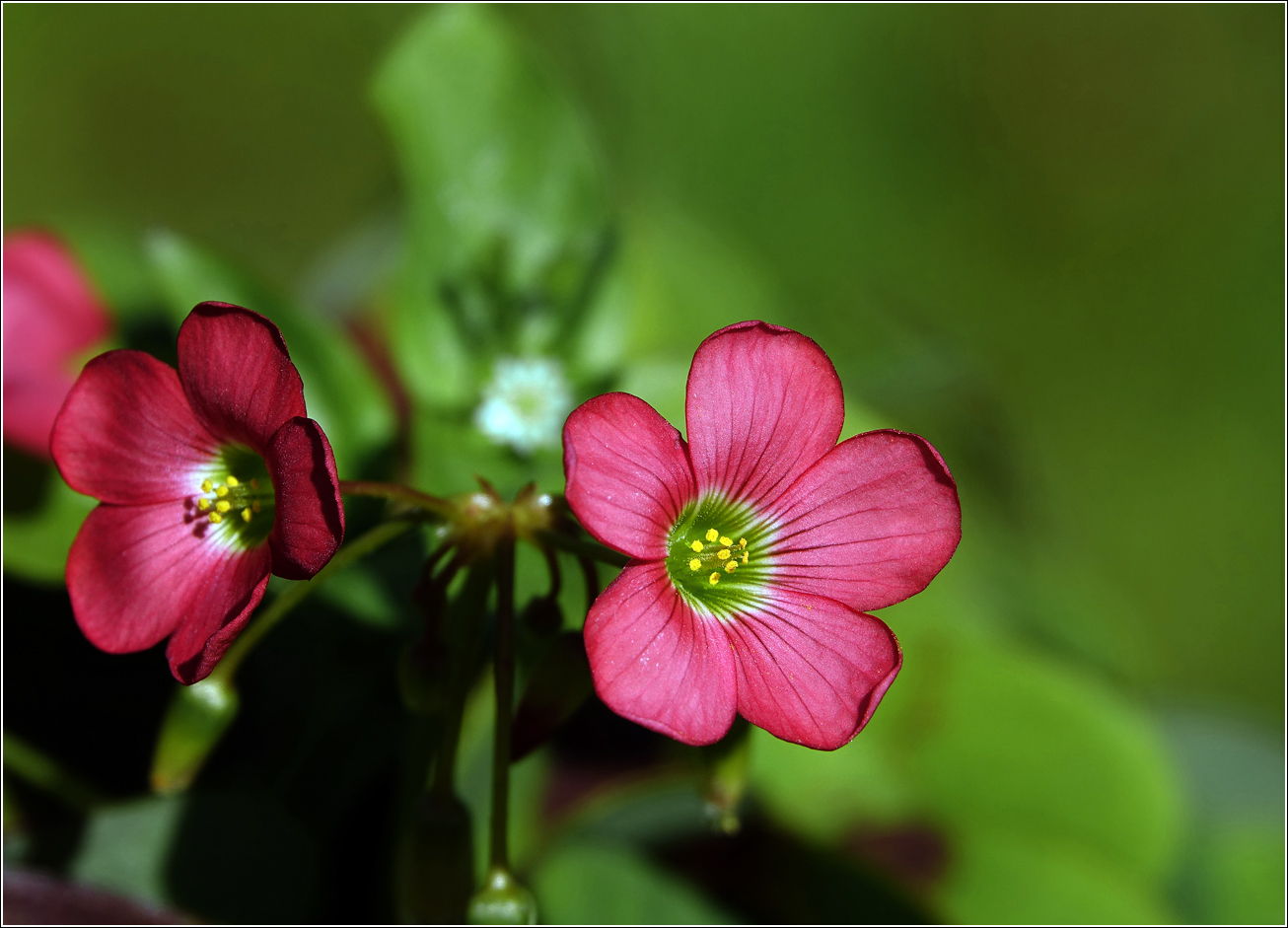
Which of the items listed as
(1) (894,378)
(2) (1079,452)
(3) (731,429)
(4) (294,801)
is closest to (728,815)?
(3) (731,429)

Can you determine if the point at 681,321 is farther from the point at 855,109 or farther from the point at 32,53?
the point at 32,53

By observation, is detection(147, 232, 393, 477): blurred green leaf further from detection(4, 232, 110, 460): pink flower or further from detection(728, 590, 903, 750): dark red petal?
detection(728, 590, 903, 750): dark red petal

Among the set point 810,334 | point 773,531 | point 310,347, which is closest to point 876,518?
point 773,531

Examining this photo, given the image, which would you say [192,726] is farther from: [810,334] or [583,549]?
[810,334]

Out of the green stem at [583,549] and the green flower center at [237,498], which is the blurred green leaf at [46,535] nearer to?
the green flower center at [237,498]

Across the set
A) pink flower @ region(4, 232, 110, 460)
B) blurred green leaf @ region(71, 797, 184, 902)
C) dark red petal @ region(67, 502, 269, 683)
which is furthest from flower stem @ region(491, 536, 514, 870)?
pink flower @ region(4, 232, 110, 460)

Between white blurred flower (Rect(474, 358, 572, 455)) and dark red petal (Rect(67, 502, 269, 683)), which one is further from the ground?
white blurred flower (Rect(474, 358, 572, 455))
